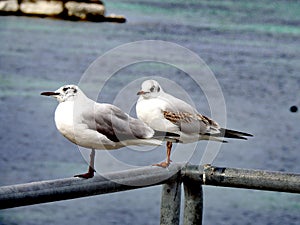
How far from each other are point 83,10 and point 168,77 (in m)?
14.2

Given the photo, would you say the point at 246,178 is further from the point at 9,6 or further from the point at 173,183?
the point at 9,6

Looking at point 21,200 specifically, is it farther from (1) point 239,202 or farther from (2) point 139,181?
(1) point 239,202

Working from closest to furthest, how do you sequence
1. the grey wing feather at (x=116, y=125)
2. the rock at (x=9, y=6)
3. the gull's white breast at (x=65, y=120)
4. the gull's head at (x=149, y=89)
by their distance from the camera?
the gull's white breast at (x=65, y=120), the grey wing feather at (x=116, y=125), the gull's head at (x=149, y=89), the rock at (x=9, y=6)

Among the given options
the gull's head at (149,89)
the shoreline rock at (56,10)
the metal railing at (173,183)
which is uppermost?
the gull's head at (149,89)

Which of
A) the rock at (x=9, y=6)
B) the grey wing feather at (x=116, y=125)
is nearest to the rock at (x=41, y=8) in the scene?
the rock at (x=9, y=6)

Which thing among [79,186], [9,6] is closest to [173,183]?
[79,186]

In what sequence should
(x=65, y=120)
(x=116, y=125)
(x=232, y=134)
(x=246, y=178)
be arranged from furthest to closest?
(x=232, y=134) < (x=116, y=125) < (x=65, y=120) < (x=246, y=178)

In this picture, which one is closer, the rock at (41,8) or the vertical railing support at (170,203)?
the vertical railing support at (170,203)

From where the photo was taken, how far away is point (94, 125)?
9.39 ft

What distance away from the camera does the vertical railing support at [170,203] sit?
254 centimetres

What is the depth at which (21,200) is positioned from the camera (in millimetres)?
2111

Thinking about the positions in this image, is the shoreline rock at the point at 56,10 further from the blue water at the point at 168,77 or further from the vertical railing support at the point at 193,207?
the vertical railing support at the point at 193,207

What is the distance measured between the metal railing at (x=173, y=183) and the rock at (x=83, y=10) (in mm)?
26853

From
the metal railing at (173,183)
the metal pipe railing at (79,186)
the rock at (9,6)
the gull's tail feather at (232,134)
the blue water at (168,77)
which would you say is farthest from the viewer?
the rock at (9,6)
